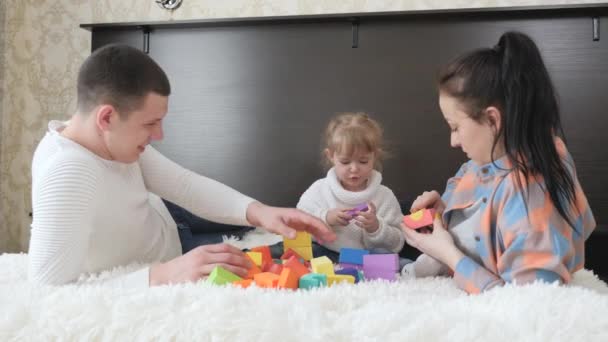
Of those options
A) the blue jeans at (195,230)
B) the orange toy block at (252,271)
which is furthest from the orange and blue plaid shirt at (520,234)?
the blue jeans at (195,230)

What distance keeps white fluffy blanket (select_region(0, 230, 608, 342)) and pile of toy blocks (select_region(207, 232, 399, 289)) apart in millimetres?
154

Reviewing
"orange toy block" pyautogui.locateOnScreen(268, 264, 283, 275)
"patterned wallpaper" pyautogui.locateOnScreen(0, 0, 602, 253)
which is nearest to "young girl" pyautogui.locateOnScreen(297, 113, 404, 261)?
"orange toy block" pyautogui.locateOnScreen(268, 264, 283, 275)

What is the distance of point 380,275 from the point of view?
134cm

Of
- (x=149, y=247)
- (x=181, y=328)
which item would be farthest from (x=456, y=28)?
(x=181, y=328)

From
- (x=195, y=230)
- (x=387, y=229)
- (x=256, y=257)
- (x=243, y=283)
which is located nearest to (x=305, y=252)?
(x=256, y=257)

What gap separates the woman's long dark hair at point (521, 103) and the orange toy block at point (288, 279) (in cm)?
49

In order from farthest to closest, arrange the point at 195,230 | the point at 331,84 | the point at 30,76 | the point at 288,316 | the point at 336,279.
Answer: the point at 30,76, the point at 331,84, the point at 195,230, the point at 336,279, the point at 288,316

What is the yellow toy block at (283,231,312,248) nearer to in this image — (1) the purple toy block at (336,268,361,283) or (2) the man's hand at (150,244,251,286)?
(1) the purple toy block at (336,268,361,283)

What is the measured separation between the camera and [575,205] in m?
1.12

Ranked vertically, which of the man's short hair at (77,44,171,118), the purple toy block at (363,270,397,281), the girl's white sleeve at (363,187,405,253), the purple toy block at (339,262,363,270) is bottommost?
the girl's white sleeve at (363,187,405,253)

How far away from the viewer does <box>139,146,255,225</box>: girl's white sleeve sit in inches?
59.5

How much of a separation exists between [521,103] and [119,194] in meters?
0.93

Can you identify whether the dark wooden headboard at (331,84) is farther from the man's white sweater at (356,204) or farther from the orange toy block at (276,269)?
the orange toy block at (276,269)

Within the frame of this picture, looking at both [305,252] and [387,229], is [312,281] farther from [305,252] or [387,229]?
[387,229]
